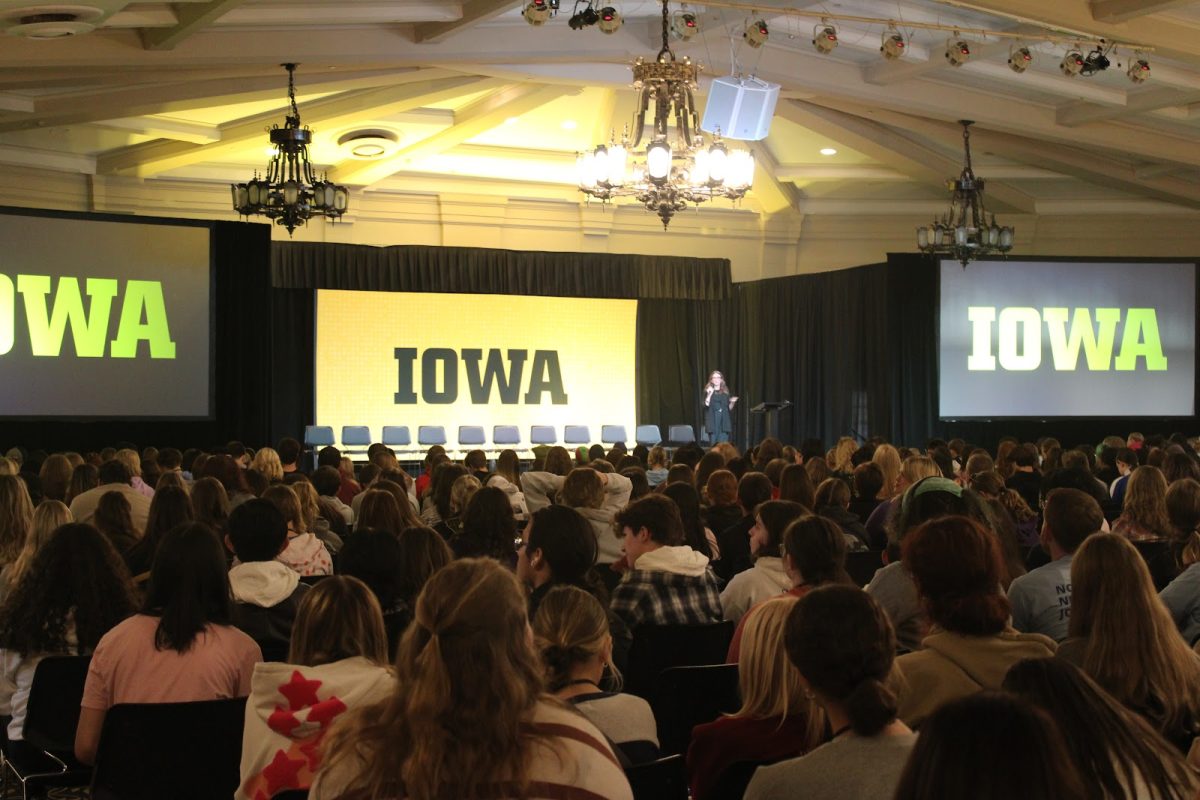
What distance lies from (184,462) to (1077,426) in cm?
1098

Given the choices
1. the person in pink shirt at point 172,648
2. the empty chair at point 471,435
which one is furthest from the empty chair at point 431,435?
the person in pink shirt at point 172,648

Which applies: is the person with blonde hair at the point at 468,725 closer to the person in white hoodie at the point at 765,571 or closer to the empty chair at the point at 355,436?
the person in white hoodie at the point at 765,571

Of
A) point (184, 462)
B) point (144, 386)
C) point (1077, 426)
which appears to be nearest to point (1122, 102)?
point (1077, 426)

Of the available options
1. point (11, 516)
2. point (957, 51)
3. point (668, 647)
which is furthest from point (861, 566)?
point (957, 51)

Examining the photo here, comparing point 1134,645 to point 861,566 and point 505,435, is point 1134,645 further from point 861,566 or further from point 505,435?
point 505,435

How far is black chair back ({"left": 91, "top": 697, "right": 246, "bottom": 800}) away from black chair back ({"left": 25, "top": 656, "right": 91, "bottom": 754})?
0.52 meters

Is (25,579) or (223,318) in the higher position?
(223,318)

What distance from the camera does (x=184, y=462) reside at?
36.2ft

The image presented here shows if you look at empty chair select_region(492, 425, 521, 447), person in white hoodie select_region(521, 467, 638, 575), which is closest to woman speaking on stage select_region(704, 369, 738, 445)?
empty chair select_region(492, 425, 521, 447)

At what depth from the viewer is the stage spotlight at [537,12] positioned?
27.9 feet

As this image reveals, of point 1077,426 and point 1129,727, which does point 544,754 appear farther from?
point 1077,426

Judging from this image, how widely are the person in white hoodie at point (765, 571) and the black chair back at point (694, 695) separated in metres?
0.80

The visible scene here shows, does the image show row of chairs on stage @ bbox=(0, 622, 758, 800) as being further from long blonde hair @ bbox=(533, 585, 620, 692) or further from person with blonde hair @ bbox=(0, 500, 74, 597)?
person with blonde hair @ bbox=(0, 500, 74, 597)

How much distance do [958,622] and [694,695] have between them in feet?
3.12
